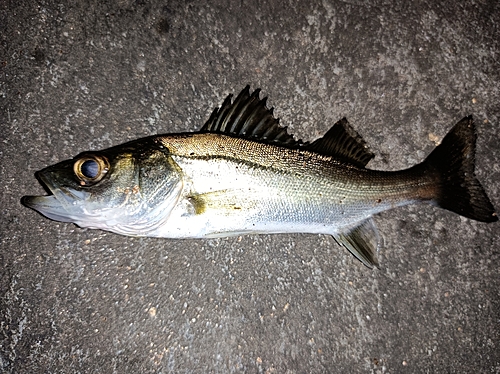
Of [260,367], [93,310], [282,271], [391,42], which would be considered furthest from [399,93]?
[93,310]

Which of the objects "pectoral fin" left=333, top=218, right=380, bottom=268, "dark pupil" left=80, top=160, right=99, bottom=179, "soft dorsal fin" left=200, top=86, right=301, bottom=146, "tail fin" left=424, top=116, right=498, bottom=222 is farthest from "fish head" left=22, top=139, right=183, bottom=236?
"tail fin" left=424, top=116, right=498, bottom=222

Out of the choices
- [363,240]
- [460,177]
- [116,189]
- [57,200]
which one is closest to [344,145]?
[363,240]

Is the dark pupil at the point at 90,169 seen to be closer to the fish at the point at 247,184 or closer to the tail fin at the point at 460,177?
the fish at the point at 247,184

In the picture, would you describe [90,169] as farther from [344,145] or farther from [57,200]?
[344,145]

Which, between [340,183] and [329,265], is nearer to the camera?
[340,183]

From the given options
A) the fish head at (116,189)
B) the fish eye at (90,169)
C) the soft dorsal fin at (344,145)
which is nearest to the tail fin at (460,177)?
the soft dorsal fin at (344,145)

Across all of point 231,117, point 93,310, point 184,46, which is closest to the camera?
point 231,117

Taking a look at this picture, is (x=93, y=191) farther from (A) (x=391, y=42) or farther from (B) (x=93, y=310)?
(A) (x=391, y=42)
